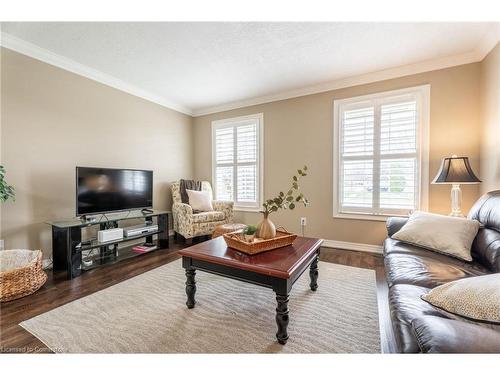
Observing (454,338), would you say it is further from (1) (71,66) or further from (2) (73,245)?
(1) (71,66)

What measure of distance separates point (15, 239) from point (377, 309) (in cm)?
354

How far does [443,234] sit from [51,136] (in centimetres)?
405

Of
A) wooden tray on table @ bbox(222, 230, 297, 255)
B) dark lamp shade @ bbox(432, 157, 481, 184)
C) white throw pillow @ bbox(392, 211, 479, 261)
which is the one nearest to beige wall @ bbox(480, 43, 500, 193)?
dark lamp shade @ bbox(432, 157, 481, 184)

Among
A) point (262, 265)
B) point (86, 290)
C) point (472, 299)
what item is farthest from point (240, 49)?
point (86, 290)

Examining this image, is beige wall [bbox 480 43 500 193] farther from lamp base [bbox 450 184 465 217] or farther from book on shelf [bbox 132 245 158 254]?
Result: book on shelf [bbox 132 245 158 254]

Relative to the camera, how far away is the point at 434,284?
127 centimetres

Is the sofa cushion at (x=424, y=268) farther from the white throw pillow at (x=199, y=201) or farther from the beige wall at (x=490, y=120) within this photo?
the white throw pillow at (x=199, y=201)

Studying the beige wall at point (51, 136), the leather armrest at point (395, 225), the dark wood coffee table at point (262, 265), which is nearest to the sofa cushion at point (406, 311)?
the dark wood coffee table at point (262, 265)

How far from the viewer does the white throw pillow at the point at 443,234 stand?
1666 mm

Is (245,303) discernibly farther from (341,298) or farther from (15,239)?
(15,239)

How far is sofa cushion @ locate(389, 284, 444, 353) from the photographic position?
2.77ft

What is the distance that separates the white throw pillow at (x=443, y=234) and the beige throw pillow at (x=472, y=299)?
0.81 meters

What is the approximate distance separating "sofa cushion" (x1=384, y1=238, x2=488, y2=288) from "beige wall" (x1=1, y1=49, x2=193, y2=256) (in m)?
3.48
